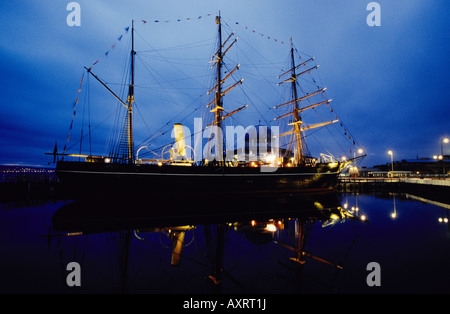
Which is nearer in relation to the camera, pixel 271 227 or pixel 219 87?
pixel 271 227

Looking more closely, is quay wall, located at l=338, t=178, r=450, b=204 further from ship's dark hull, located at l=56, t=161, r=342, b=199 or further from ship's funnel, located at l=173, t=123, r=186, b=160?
ship's funnel, located at l=173, t=123, r=186, b=160

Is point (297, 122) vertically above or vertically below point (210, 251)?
above

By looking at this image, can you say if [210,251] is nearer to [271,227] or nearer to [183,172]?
[271,227]

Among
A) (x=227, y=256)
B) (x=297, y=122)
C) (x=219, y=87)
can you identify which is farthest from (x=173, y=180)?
(x=297, y=122)

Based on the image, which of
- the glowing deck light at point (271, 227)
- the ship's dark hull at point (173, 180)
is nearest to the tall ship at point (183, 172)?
the ship's dark hull at point (173, 180)

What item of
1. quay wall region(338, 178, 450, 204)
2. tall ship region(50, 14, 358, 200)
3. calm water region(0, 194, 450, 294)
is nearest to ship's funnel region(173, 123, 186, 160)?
tall ship region(50, 14, 358, 200)

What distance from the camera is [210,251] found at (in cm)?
650

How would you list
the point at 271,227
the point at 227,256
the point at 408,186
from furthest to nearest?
the point at 408,186 < the point at 271,227 < the point at 227,256

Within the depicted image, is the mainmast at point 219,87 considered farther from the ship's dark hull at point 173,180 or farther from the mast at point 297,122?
the mast at point 297,122

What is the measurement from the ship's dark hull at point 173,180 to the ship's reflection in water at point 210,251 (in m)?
4.61

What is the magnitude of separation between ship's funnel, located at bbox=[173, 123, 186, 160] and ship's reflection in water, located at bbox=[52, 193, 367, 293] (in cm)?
891

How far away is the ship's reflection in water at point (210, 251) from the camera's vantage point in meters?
4.55

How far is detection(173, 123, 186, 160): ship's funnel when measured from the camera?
762 inches

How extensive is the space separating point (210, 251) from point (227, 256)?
0.68 meters
